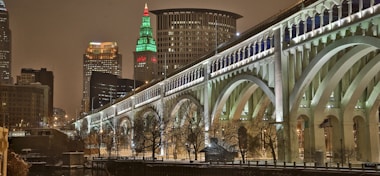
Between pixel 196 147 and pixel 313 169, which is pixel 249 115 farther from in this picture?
pixel 313 169

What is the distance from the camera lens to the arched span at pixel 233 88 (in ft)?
225

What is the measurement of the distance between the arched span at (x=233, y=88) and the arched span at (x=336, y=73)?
20.6ft

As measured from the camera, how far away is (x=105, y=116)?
642ft

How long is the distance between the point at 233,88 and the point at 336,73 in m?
26.0

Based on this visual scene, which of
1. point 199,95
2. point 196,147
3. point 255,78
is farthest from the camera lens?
point 199,95

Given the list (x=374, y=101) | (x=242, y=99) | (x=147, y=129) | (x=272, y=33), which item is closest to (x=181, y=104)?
(x=147, y=129)

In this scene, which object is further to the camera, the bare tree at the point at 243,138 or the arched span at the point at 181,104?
the arched span at the point at 181,104

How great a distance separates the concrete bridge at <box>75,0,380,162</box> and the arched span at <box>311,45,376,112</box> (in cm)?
10

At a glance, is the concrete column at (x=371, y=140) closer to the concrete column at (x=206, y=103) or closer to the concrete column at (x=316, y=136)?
the concrete column at (x=316, y=136)

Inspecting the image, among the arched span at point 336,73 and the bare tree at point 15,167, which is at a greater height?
the arched span at point 336,73

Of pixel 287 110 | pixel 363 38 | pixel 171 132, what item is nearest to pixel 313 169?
pixel 363 38

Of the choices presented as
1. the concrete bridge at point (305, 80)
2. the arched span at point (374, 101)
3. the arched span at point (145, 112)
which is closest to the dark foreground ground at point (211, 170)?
the concrete bridge at point (305, 80)

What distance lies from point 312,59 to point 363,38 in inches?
369

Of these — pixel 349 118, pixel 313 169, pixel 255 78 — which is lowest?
pixel 313 169
